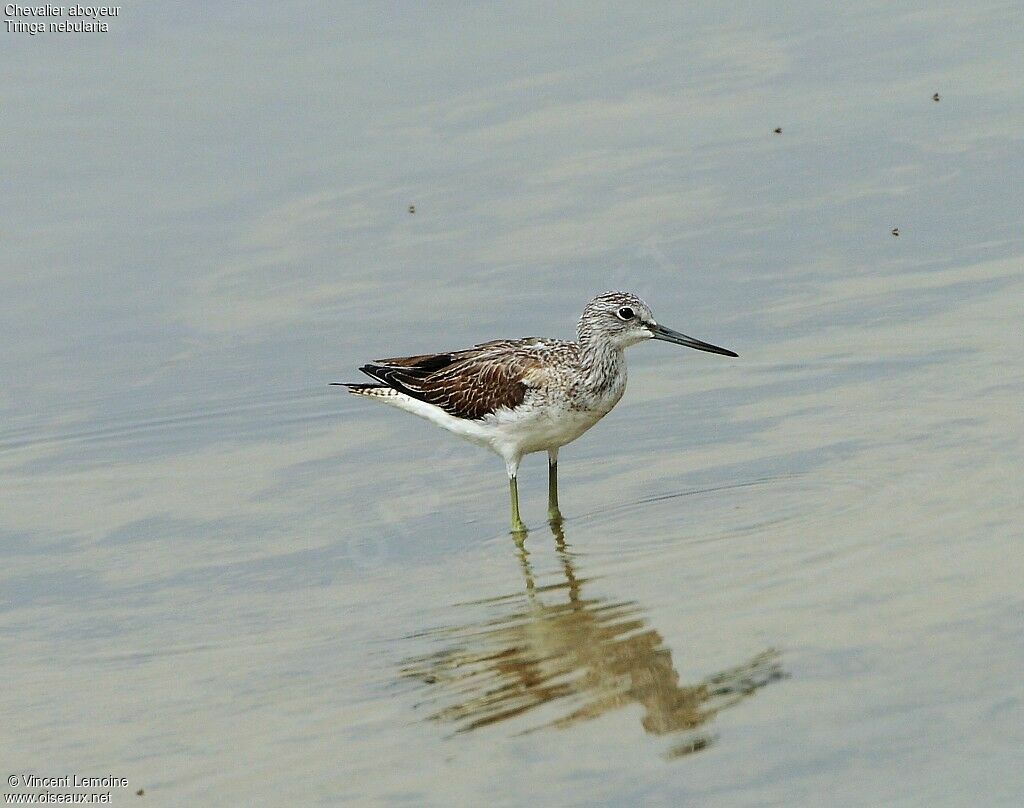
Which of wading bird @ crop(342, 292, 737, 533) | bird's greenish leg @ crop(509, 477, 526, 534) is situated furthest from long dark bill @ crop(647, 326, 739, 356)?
bird's greenish leg @ crop(509, 477, 526, 534)

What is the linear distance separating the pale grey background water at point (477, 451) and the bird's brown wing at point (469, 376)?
17.8 inches

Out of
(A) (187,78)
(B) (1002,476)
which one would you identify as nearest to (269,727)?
(B) (1002,476)

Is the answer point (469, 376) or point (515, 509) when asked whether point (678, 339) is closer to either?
point (469, 376)

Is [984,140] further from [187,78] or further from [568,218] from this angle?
[187,78]

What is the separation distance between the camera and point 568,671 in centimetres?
742

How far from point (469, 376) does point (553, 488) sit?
1002mm

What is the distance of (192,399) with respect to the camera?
1200cm

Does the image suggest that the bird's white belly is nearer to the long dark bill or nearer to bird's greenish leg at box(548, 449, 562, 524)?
bird's greenish leg at box(548, 449, 562, 524)

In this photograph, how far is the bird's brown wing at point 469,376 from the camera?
34.2 feet

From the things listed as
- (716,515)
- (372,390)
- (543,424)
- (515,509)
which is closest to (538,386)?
(543,424)

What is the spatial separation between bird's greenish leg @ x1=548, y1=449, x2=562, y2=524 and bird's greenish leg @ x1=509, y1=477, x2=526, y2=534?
175 millimetres

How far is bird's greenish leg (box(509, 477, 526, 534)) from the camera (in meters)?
9.72

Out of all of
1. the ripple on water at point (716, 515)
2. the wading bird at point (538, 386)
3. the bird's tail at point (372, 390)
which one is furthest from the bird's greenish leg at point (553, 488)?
the bird's tail at point (372, 390)

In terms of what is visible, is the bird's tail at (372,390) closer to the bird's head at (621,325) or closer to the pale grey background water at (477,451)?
the pale grey background water at (477,451)
